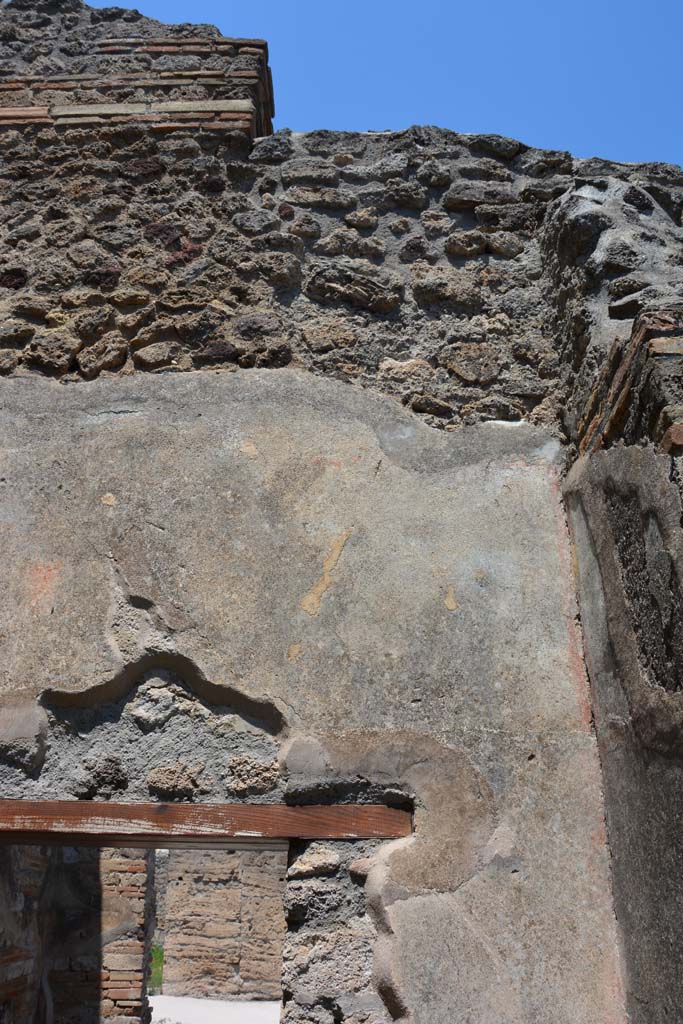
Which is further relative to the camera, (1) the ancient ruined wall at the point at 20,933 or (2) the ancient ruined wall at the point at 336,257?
(1) the ancient ruined wall at the point at 20,933

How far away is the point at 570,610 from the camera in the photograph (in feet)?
7.25

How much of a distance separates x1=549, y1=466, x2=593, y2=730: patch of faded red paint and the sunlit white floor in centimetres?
768

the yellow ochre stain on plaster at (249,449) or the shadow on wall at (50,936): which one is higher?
the yellow ochre stain on plaster at (249,449)

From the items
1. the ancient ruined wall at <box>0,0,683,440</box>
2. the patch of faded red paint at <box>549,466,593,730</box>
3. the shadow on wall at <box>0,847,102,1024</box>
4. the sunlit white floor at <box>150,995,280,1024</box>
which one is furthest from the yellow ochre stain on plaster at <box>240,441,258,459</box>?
the sunlit white floor at <box>150,995,280,1024</box>

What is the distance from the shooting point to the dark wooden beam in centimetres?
197

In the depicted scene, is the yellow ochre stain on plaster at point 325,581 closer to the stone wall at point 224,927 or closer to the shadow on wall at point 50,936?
the shadow on wall at point 50,936

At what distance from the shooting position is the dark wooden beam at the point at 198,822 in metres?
1.97

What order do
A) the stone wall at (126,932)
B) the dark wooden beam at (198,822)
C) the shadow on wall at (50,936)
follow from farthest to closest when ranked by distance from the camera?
the stone wall at (126,932) < the shadow on wall at (50,936) < the dark wooden beam at (198,822)

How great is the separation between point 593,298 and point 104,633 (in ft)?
5.25

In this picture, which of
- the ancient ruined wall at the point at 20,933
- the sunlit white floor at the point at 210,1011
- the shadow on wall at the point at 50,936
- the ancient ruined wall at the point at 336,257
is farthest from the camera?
the sunlit white floor at the point at 210,1011

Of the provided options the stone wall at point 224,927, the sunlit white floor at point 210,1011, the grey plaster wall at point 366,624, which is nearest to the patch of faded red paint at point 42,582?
the grey plaster wall at point 366,624

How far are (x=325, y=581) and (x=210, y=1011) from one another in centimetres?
875

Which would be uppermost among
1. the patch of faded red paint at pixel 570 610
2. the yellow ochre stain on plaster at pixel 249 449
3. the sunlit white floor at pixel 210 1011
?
the yellow ochre stain on plaster at pixel 249 449

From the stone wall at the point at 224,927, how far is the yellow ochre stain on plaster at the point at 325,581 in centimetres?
888
